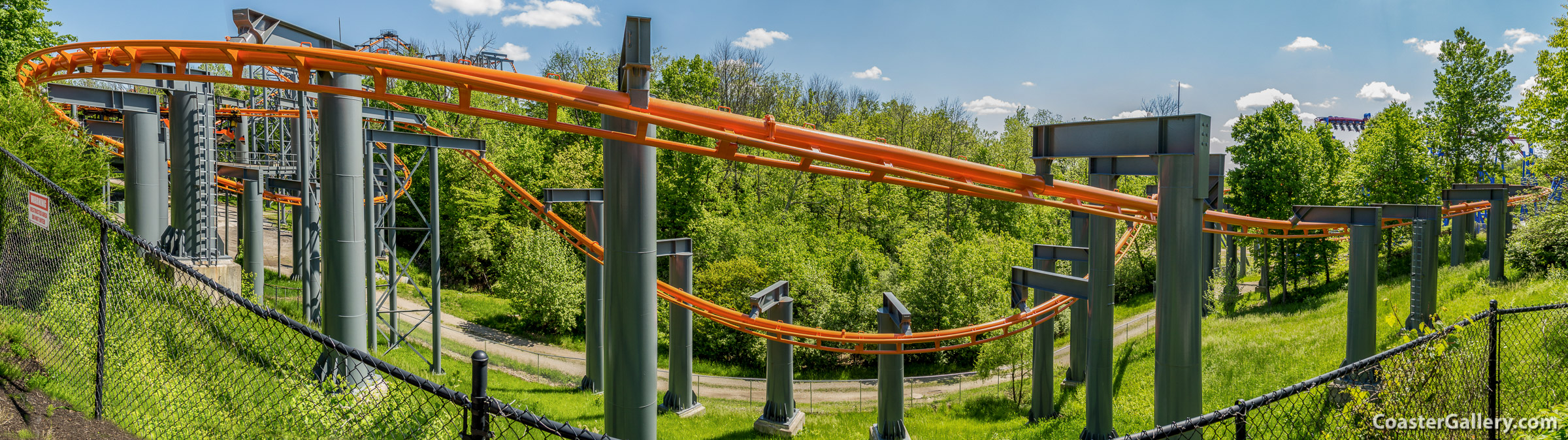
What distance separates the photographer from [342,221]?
917 cm

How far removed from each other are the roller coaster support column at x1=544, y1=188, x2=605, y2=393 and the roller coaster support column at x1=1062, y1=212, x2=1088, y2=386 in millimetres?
6883

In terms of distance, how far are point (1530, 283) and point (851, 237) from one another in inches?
839

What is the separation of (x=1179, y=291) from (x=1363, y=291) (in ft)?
17.0

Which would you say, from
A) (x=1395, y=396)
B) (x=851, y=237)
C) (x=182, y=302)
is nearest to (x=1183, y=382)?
(x=1395, y=396)

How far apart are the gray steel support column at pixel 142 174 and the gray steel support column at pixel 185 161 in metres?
0.31

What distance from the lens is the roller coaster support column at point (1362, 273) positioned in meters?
10.2

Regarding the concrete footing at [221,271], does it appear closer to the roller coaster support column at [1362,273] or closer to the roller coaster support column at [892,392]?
the roller coaster support column at [892,392]

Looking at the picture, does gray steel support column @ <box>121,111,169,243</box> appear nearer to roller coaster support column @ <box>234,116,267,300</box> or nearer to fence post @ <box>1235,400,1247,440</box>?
roller coaster support column @ <box>234,116,267,300</box>

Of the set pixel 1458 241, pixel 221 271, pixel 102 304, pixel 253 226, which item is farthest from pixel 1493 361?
pixel 1458 241

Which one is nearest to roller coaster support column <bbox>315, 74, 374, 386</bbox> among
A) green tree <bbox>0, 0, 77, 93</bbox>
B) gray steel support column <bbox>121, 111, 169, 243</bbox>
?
gray steel support column <bbox>121, 111, 169, 243</bbox>

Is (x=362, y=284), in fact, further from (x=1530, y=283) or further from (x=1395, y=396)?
(x=1530, y=283)

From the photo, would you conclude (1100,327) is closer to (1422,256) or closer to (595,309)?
(1422,256)

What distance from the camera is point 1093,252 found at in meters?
10.4

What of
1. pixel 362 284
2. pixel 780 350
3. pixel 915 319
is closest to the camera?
pixel 362 284
